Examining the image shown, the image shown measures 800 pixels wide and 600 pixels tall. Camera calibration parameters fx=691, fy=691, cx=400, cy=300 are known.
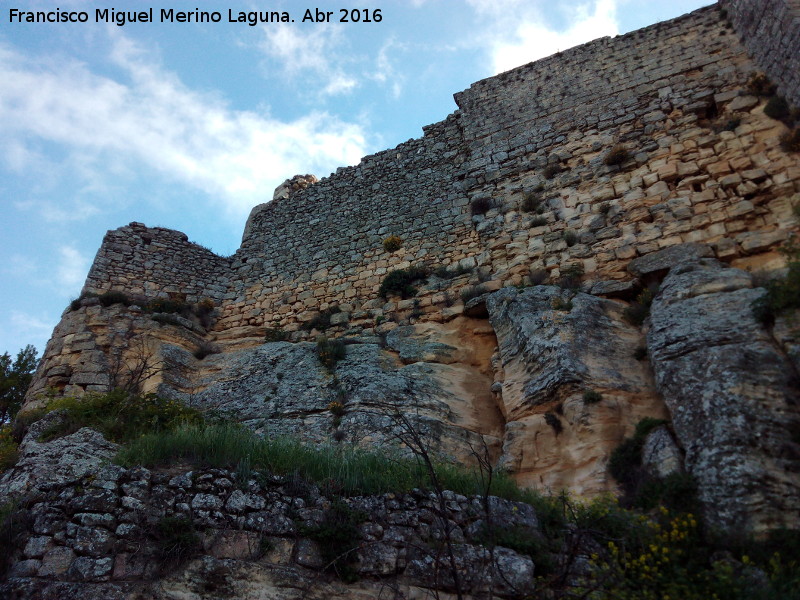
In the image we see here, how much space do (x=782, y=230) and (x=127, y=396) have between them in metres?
8.36

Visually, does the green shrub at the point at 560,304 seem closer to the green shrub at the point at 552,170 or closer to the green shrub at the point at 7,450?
the green shrub at the point at 552,170

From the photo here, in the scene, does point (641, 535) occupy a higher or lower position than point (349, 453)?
lower

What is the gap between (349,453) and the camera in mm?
6938

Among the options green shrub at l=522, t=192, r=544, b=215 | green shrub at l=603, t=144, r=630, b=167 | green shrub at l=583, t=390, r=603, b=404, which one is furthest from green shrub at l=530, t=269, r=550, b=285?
green shrub at l=583, t=390, r=603, b=404

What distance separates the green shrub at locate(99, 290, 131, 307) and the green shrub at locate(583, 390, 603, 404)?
773cm

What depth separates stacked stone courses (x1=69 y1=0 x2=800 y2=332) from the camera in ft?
31.0

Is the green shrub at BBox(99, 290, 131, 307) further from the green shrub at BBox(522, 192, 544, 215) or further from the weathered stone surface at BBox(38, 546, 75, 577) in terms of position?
the weathered stone surface at BBox(38, 546, 75, 577)

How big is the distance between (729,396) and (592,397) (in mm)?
1405

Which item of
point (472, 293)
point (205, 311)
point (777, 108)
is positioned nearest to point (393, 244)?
point (472, 293)

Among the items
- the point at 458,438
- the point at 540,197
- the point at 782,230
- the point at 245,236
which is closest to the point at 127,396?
the point at 458,438

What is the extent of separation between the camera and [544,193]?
36.5ft

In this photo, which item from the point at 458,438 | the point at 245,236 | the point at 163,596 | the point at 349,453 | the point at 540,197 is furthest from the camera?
the point at 245,236

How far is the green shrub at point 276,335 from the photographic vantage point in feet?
37.2

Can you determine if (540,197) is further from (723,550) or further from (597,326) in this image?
(723,550)
